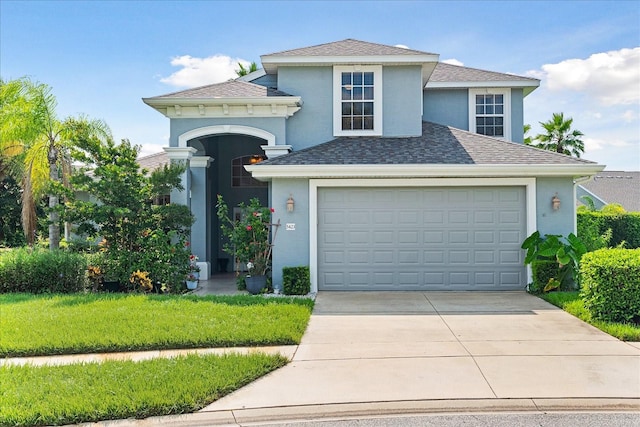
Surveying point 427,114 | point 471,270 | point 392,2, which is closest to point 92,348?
point 471,270

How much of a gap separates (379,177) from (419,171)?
0.95 m

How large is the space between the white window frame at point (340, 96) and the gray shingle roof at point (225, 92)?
1.45 metres

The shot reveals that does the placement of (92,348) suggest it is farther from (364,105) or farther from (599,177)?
(599,177)

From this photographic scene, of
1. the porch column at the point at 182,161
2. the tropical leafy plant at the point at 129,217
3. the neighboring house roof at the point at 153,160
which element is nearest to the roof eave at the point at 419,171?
the tropical leafy plant at the point at 129,217

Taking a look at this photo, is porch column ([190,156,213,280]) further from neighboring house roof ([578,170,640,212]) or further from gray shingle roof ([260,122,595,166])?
neighboring house roof ([578,170,640,212])

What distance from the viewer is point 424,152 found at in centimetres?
1204

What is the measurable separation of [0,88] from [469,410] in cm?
1837

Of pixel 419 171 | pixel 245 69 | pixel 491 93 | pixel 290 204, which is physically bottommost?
pixel 290 204

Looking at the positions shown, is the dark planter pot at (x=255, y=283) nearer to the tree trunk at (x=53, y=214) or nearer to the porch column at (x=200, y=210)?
the porch column at (x=200, y=210)

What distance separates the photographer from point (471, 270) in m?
11.5

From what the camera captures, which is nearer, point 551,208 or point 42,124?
point 551,208

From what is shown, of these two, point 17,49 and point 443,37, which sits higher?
point 443,37

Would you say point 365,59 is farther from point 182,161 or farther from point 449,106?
point 182,161

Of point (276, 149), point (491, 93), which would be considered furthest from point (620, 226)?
point (276, 149)
